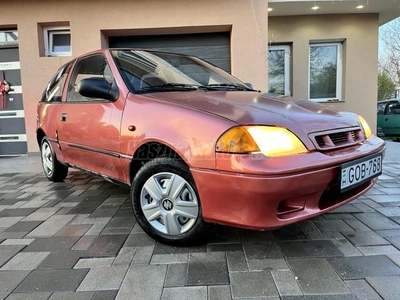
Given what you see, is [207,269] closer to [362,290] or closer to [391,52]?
[362,290]

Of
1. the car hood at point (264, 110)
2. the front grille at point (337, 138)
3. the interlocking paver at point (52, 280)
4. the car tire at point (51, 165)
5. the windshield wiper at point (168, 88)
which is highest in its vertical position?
the windshield wiper at point (168, 88)

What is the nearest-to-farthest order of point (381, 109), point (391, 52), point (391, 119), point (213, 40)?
1. point (213, 40)
2. point (391, 119)
3. point (381, 109)
4. point (391, 52)

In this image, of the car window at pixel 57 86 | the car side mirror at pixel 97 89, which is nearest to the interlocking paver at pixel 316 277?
the car side mirror at pixel 97 89

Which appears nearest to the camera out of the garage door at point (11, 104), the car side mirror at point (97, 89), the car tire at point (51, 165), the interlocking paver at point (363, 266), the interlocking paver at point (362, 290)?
the interlocking paver at point (362, 290)

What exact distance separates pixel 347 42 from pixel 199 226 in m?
6.99

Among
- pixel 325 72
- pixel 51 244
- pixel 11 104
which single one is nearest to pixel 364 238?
pixel 51 244

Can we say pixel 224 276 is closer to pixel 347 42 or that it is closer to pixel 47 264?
pixel 47 264

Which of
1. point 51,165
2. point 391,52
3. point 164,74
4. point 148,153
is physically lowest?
point 51,165

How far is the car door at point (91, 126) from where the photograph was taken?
270 cm

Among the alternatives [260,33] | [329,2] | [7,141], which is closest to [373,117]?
[329,2]

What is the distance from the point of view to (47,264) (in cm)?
215

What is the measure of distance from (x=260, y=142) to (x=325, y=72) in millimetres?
6843

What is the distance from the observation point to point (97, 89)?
8.66 feet

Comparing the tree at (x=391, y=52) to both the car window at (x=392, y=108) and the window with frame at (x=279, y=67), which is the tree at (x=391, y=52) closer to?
the car window at (x=392, y=108)
